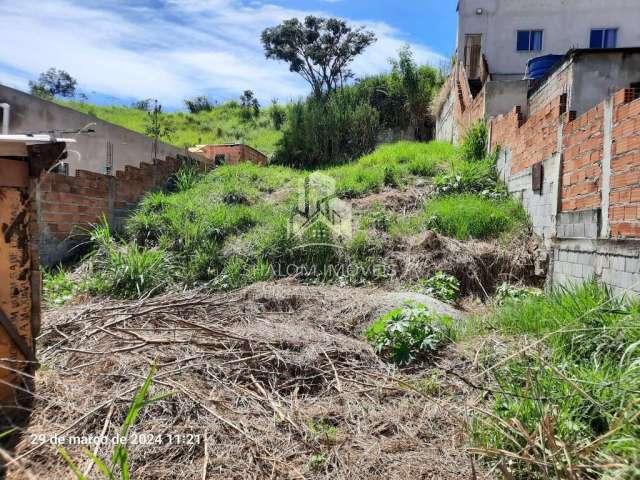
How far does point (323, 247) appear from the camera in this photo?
575 centimetres

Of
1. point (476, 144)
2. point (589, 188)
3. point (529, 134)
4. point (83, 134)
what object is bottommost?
point (589, 188)

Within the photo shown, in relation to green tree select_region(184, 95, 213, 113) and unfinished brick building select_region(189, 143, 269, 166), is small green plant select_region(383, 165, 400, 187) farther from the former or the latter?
green tree select_region(184, 95, 213, 113)

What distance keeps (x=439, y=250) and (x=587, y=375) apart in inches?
132

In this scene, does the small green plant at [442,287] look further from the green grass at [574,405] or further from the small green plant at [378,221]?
the green grass at [574,405]

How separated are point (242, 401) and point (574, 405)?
179 centimetres

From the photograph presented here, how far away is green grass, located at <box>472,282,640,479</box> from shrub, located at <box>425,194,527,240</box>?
2.78 meters

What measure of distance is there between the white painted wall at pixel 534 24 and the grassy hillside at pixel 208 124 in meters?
8.25

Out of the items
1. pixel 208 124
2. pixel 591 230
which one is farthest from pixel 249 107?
pixel 591 230

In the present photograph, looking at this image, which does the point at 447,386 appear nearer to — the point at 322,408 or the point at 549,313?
the point at 322,408

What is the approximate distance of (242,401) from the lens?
2.48 meters

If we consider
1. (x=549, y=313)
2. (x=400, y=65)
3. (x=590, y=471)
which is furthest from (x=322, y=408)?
(x=400, y=65)

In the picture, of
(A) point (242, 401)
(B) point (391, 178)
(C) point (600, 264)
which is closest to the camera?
(A) point (242, 401)

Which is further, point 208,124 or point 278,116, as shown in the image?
point 208,124

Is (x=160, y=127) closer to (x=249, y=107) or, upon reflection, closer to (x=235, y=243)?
(x=249, y=107)
